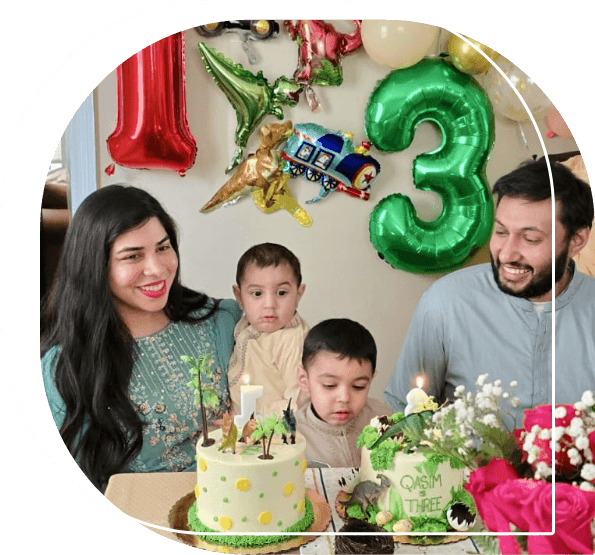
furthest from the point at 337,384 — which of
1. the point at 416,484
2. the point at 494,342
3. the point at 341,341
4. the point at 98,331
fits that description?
the point at 98,331

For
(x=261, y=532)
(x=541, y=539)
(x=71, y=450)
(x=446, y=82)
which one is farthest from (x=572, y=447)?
(x=71, y=450)

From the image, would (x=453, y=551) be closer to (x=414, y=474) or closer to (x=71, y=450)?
(x=414, y=474)

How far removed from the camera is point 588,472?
2184mm

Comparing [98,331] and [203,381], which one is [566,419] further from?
[98,331]

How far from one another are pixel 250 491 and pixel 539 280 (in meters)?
0.89

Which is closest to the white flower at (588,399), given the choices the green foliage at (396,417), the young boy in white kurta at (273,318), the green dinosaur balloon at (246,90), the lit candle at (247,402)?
the green foliage at (396,417)

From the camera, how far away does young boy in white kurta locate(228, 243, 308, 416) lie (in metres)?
2.33

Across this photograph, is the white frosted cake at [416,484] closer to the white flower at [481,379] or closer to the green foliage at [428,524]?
the green foliage at [428,524]

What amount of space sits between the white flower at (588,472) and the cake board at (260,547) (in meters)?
0.63

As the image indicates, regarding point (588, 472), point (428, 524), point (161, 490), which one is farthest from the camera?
point (161, 490)

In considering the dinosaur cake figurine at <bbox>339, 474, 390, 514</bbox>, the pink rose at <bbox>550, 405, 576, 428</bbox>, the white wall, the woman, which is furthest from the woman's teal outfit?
the pink rose at <bbox>550, 405, 576, 428</bbox>

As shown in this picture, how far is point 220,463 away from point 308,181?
730 mm

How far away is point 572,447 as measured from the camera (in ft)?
7.36

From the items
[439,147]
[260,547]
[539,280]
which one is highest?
[439,147]
